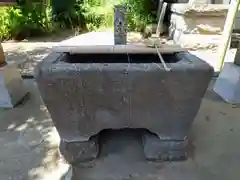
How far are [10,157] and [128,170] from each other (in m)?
0.73

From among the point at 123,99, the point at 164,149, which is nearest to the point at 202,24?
the point at 164,149

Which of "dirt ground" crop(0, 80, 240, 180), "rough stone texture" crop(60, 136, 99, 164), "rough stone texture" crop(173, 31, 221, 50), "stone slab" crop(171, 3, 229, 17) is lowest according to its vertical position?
"rough stone texture" crop(173, 31, 221, 50)

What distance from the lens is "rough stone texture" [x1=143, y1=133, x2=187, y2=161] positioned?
68.8 inches

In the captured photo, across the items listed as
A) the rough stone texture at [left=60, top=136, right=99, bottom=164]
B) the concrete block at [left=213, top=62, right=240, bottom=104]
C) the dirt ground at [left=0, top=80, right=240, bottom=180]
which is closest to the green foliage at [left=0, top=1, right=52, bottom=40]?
the dirt ground at [left=0, top=80, right=240, bottom=180]

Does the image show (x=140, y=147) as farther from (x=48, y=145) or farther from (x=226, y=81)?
(x=226, y=81)

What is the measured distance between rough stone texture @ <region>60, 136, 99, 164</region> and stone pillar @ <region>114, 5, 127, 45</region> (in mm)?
680

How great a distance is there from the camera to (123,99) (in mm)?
1587

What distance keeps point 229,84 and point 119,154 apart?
142 centimetres

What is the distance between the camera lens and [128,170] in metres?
1.70

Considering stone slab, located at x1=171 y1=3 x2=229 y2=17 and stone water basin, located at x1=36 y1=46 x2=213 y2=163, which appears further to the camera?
stone slab, located at x1=171 y1=3 x2=229 y2=17

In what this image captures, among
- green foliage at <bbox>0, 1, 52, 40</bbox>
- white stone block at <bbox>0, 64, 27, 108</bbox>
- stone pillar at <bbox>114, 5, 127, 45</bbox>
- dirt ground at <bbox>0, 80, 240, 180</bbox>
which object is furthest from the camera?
green foliage at <bbox>0, 1, 52, 40</bbox>

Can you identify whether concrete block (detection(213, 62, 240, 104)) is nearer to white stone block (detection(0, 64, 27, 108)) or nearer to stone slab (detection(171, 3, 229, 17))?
white stone block (detection(0, 64, 27, 108))

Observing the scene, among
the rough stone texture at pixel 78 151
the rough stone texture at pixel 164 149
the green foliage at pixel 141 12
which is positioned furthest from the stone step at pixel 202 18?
the rough stone texture at pixel 78 151

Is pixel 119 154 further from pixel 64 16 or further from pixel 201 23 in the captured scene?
pixel 64 16
